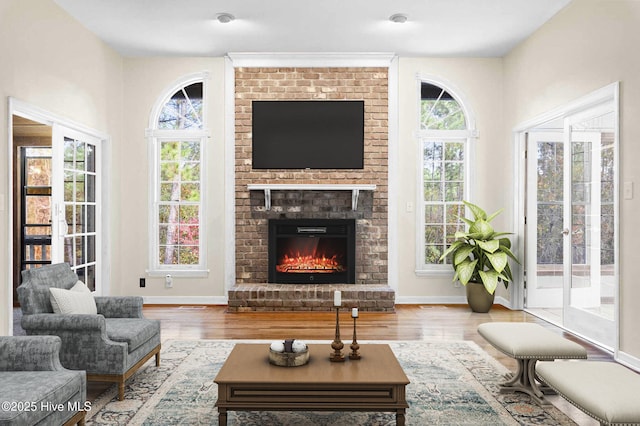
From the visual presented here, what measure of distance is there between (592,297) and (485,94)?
122 inches

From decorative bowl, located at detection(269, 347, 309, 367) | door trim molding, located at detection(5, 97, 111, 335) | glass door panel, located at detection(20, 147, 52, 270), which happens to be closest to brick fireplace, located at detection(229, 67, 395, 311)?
door trim molding, located at detection(5, 97, 111, 335)

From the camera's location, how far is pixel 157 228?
657 cm

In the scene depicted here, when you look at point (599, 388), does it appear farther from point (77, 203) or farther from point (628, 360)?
point (77, 203)

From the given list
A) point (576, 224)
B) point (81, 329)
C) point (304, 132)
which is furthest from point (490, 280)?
point (81, 329)

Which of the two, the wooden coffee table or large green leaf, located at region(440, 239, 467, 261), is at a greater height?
large green leaf, located at region(440, 239, 467, 261)

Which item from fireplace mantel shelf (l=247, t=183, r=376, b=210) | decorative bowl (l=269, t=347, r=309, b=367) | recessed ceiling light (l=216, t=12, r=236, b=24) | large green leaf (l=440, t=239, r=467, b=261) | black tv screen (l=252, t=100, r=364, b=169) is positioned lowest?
decorative bowl (l=269, t=347, r=309, b=367)

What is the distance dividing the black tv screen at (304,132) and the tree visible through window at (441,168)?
3.06 ft

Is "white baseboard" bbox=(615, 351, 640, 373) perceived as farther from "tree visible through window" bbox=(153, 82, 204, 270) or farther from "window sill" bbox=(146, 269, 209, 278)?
"tree visible through window" bbox=(153, 82, 204, 270)

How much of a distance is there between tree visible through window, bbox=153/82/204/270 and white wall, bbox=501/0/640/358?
4.14 metres

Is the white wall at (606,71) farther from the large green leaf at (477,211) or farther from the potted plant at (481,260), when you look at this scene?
the potted plant at (481,260)

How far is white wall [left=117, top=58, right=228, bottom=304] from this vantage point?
6.49 metres

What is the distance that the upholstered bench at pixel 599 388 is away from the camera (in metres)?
2.04

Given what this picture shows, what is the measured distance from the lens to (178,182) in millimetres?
6570

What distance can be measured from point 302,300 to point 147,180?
2544 mm
